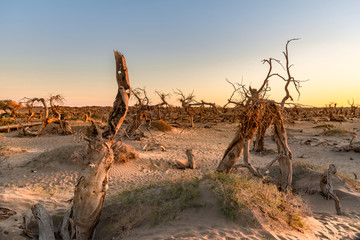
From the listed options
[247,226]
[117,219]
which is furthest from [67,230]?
[247,226]

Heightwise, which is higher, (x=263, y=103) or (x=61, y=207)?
(x=263, y=103)

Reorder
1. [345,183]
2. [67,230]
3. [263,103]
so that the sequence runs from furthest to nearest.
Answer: [345,183]
[263,103]
[67,230]

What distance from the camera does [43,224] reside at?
16.4 feet

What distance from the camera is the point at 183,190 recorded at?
221 inches

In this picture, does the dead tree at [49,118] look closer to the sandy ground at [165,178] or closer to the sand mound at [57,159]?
the sandy ground at [165,178]

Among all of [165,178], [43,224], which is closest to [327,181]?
[165,178]

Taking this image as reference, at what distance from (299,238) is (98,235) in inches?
165

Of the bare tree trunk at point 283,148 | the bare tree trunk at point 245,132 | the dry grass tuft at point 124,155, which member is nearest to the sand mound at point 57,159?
the dry grass tuft at point 124,155

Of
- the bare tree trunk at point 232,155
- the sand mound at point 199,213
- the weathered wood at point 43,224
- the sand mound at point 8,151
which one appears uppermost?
the bare tree trunk at point 232,155

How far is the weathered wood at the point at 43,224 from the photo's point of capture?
4.81m

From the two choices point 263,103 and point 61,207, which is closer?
point 61,207

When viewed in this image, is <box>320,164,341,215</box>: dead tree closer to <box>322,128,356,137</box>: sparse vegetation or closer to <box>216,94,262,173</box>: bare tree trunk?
<box>216,94,262,173</box>: bare tree trunk

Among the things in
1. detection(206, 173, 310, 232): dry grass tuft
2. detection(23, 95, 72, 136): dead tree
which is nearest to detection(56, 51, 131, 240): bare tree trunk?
detection(206, 173, 310, 232): dry grass tuft

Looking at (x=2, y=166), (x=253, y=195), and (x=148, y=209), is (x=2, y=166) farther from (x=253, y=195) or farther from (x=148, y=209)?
(x=253, y=195)
